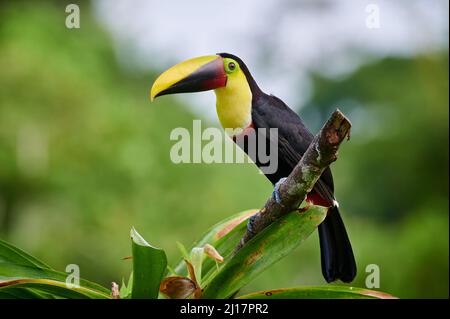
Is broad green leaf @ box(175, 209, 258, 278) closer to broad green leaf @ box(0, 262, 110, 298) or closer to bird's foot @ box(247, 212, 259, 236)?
→ bird's foot @ box(247, 212, 259, 236)

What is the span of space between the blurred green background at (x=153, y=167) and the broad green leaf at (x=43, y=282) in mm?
1723

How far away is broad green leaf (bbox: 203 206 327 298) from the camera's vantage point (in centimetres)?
130

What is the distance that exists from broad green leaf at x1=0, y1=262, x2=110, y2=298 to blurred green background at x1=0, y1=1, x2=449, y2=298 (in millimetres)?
1723

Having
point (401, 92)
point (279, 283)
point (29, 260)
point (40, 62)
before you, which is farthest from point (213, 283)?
point (401, 92)

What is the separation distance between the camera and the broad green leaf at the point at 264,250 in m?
1.30

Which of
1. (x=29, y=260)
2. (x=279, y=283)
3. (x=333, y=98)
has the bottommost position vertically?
(x=279, y=283)

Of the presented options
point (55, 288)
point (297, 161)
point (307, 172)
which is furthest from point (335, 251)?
point (55, 288)

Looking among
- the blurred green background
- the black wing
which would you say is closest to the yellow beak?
the black wing

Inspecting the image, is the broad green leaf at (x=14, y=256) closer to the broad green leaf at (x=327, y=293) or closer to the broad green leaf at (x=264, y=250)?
the broad green leaf at (x=264, y=250)

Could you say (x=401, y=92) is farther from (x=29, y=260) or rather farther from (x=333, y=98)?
(x=29, y=260)

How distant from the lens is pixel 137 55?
4.16 m

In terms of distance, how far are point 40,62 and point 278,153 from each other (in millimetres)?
2928

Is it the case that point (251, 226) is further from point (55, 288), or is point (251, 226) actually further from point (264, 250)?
point (55, 288)

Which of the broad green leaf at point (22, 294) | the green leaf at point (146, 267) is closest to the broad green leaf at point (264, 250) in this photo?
the green leaf at point (146, 267)
